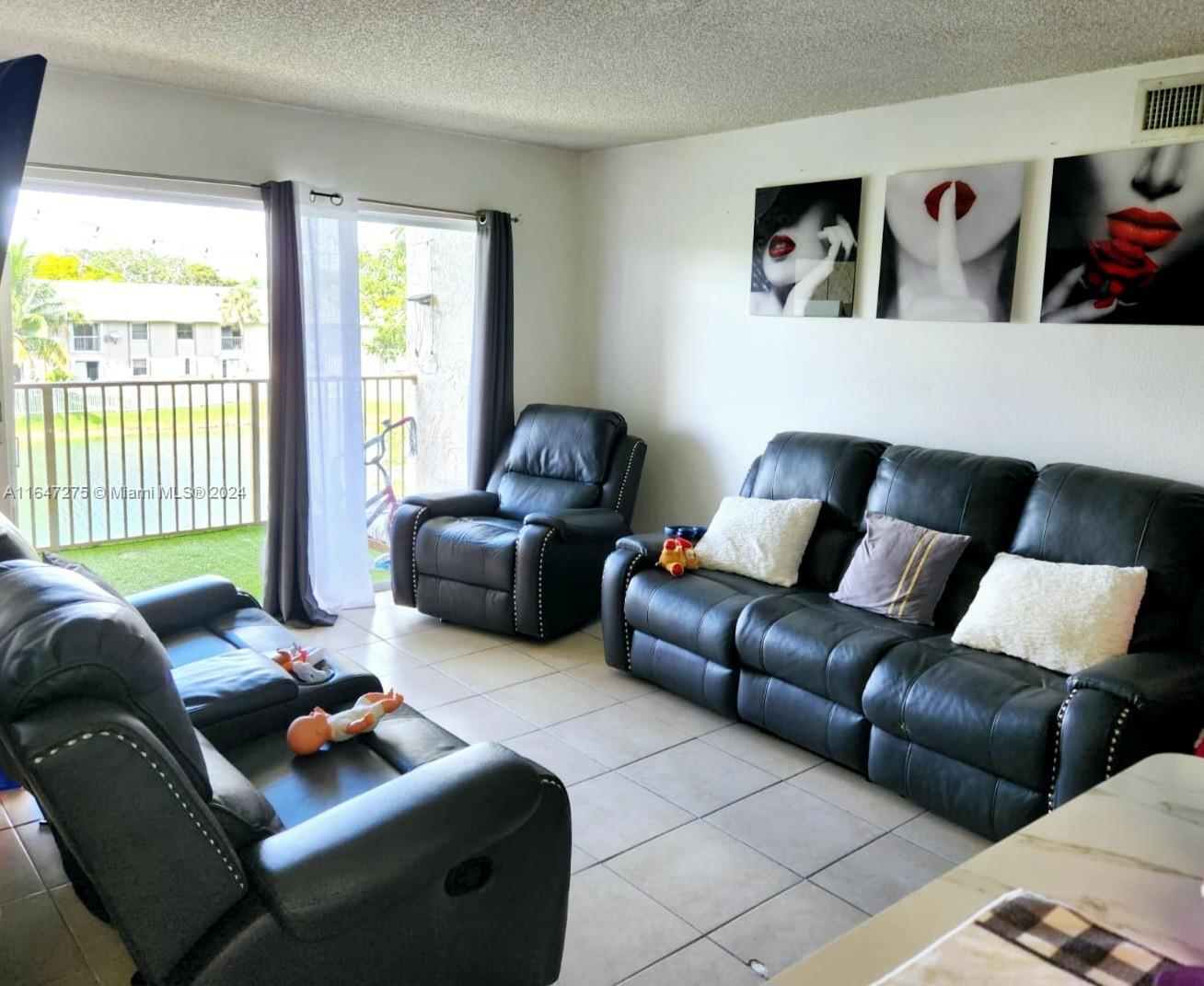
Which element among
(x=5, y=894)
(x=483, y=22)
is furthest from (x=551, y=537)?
(x=5, y=894)

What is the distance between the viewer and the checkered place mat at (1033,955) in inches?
34.0

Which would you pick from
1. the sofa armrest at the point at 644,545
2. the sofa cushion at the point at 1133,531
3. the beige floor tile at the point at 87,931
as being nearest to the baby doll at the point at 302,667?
the beige floor tile at the point at 87,931

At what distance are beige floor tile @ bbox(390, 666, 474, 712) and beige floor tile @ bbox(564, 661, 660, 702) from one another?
502 millimetres

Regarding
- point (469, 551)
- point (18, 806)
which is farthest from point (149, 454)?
point (18, 806)

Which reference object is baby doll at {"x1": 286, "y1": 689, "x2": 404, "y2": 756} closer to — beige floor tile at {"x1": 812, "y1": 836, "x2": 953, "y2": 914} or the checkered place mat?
beige floor tile at {"x1": 812, "y1": 836, "x2": 953, "y2": 914}

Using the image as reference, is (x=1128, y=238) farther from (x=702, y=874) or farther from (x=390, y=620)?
(x=390, y=620)

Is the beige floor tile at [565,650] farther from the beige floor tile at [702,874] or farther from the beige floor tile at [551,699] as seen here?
the beige floor tile at [702,874]

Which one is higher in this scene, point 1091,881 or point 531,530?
point 1091,881

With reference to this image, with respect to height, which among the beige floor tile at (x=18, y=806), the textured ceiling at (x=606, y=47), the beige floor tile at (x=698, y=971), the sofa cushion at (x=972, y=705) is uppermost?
the textured ceiling at (x=606, y=47)

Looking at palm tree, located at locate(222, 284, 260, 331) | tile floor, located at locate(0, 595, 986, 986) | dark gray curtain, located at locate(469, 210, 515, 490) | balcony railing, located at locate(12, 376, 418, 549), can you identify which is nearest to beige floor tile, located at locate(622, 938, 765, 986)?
tile floor, located at locate(0, 595, 986, 986)

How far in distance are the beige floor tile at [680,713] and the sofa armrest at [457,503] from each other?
1.50 metres

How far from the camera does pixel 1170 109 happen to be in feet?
10.5

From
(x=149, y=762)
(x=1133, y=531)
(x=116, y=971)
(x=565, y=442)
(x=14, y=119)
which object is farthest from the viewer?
(x=565, y=442)

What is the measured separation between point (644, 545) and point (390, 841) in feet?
7.90
